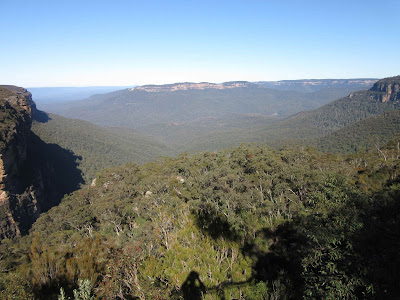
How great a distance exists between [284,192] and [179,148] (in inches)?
5562

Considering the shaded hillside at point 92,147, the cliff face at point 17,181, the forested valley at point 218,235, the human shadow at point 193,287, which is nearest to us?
the forested valley at point 218,235

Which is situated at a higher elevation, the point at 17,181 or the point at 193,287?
the point at 193,287

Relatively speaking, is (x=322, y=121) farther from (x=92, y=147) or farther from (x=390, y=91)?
(x=92, y=147)

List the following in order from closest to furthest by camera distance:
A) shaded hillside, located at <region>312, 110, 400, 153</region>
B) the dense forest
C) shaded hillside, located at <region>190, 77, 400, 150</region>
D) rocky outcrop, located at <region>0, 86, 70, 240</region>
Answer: the dense forest, rocky outcrop, located at <region>0, 86, 70, 240</region>, shaded hillside, located at <region>312, 110, 400, 153</region>, shaded hillside, located at <region>190, 77, 400, 150</region>

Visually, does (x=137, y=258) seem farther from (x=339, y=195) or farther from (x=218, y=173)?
(x=218, y=173)

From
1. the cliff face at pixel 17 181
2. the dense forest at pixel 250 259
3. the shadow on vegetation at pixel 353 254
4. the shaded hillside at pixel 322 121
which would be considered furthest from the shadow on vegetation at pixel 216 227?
the shaded hillside at pixel 322 121

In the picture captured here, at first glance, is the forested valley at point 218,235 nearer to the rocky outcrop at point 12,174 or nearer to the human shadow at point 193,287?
the human shadow at point 193,287

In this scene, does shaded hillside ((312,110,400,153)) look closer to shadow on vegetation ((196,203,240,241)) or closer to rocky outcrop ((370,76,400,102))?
shadow on vegetation ((196,203,240,241))

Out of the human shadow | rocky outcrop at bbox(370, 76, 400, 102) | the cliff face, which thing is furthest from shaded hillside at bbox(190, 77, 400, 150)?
the human shadow

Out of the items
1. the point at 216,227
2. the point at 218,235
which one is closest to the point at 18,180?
the point at 216,227

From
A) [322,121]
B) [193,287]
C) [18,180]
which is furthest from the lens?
[322,121]

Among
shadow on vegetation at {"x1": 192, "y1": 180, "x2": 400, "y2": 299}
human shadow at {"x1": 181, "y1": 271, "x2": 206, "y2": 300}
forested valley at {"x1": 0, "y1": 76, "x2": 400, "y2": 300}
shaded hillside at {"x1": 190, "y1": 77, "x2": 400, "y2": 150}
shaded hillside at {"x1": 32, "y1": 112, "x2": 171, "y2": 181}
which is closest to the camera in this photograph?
shadow on vegetation at {"x1": 192, "y1": 180, "x2": 400, "y2": 299}

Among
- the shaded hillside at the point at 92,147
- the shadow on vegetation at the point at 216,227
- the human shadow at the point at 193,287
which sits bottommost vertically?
the shaded hillside at the point at 92,147

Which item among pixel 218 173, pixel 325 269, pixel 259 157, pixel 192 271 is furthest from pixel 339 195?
pixel 259 157
